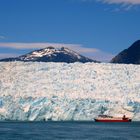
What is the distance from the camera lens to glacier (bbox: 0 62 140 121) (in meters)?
58.5

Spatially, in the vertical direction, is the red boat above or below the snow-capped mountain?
below

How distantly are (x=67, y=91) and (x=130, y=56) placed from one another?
86853 millimetres

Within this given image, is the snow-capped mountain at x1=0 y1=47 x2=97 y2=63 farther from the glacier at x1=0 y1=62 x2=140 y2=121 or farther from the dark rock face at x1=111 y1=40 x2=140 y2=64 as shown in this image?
the glacier at x1=0 y1=62 x2=140 y2=121

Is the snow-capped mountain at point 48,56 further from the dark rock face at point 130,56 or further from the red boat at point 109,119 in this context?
the red boat at point 109,119

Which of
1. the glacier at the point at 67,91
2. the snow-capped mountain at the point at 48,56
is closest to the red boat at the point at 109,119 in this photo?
the glacier at the point at 67,91

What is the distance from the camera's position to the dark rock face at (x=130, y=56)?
14325 cm

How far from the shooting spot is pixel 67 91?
198ft

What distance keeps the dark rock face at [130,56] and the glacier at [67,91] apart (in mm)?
79174

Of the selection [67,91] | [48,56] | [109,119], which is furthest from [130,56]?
[67,91]

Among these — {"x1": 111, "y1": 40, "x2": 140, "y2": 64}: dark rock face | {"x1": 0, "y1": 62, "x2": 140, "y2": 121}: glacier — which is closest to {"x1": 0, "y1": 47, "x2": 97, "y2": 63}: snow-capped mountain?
{"x1": 111, "y1": 40, "x2": 140, "y2": 64}: dark rock face

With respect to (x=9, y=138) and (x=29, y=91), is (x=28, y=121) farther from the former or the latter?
(x=9, y=138)

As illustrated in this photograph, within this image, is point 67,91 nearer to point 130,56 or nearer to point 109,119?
point 109,119

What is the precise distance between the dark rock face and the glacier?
79.2 metres

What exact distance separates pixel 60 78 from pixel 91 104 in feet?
19.8
